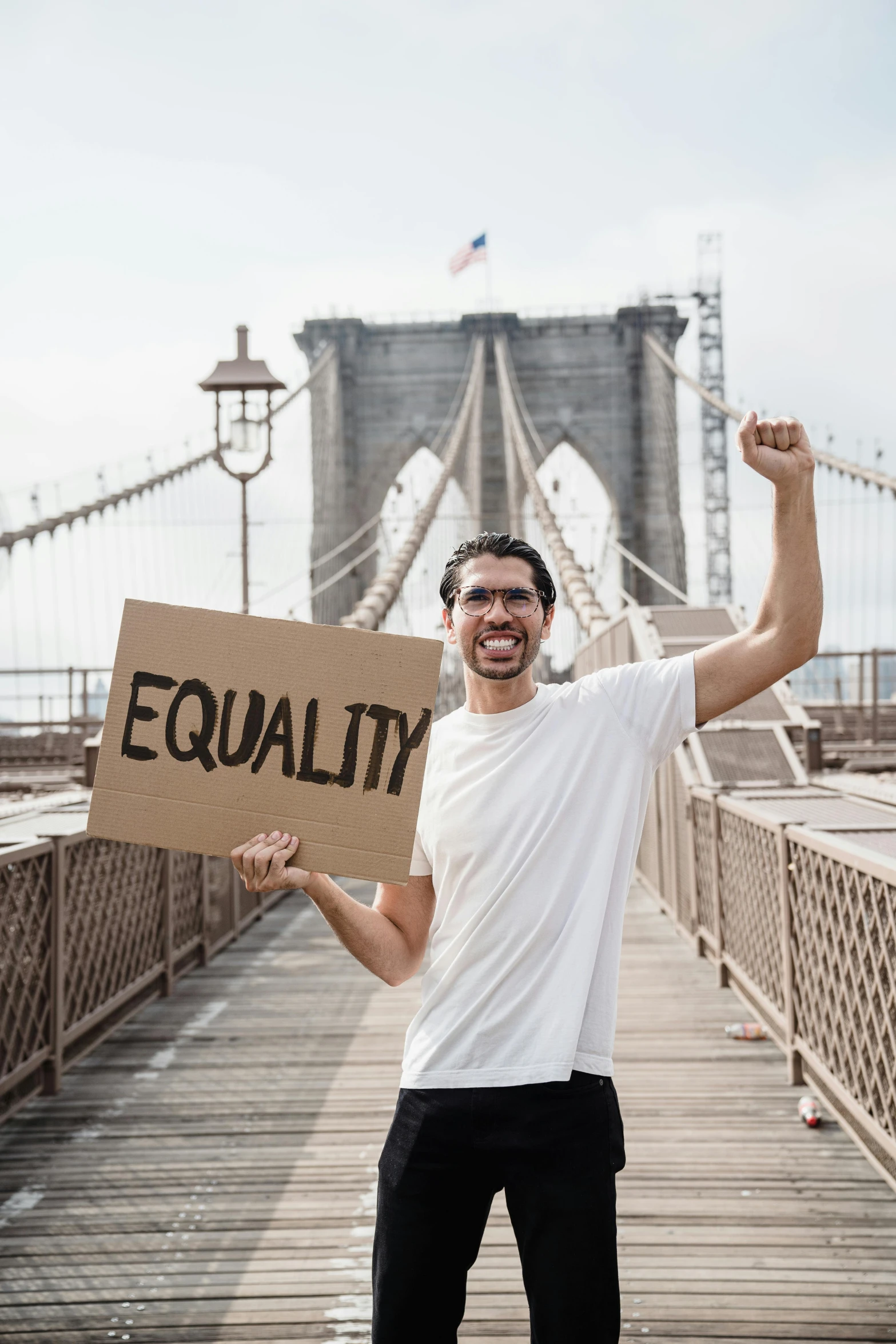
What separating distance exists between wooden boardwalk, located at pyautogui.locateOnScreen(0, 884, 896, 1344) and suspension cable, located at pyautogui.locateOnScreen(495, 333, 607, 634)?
5.22 m

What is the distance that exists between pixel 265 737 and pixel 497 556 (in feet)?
1.21

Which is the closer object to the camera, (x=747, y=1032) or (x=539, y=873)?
(x=539, y=873)

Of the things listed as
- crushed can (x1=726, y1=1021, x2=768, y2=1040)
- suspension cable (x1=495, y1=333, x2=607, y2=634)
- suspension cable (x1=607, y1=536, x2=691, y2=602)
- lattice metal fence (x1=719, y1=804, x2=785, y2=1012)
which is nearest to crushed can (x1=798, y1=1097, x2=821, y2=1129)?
lattice metal fence (x1=719, y1=804, x2=785, y2=1012)

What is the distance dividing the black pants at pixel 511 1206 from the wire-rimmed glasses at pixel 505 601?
56 cm

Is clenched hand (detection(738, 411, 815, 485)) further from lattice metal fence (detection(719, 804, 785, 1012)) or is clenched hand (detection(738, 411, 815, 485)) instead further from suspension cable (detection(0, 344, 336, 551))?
suspension cable (detection(0, 344, 336, 551))

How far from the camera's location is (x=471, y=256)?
1196 inches

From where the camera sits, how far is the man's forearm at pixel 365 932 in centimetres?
130

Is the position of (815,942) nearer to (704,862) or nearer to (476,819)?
(704,862)

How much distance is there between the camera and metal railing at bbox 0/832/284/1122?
3.12 m

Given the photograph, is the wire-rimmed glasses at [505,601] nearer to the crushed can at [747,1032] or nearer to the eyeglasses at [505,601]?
the eyeglasses at [505,601]

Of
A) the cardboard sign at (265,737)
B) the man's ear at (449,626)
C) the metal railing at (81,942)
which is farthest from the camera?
the metal railing at (81,942)

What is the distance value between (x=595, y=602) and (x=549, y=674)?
446 inches

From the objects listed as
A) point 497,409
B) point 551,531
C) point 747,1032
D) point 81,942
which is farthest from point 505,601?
point 497,409

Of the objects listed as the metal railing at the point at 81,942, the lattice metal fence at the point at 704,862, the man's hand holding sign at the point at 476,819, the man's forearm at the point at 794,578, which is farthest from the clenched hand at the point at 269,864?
the lattice metal fence at the point at 704,862
